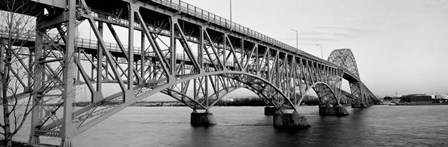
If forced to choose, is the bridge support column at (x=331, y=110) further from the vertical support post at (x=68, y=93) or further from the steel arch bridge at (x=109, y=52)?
the vertical support post at (x=68, y=93)

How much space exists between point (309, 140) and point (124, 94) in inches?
1100

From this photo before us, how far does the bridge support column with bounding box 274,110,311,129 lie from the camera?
2440 inches

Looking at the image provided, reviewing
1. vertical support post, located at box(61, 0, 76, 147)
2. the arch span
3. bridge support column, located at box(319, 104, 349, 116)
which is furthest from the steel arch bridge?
bridge support column, located at box(319, 104, 349, 116)

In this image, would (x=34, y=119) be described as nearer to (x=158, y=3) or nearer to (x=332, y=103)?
(x=158, y=3)

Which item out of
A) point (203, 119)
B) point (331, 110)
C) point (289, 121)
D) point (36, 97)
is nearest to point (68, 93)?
point (36, 97)

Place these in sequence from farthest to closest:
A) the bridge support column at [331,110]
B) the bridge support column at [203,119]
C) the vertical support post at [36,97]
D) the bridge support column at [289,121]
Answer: the bridge support column at [331,110] → the bridge support column at [203,119] → the bridge support column at [289,121] → the vertical support post at [36,97]

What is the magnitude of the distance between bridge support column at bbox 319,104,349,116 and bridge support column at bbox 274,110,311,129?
46.3 meters

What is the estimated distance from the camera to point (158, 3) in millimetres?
30422

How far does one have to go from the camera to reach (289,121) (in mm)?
62219

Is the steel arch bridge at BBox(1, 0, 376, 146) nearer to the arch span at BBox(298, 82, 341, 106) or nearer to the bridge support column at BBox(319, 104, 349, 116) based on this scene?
the arch span at BBox(298, 82, 341, 106)

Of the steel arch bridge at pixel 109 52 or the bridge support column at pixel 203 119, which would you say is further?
the bridge support column at pixel 203 119

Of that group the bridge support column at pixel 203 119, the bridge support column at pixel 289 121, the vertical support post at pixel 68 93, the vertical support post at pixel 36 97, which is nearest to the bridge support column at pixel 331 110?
the bridge support column at pixel 289 121

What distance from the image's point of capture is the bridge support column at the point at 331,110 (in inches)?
4161

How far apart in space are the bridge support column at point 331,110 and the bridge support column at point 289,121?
46.3 metres
